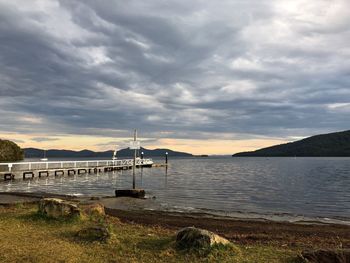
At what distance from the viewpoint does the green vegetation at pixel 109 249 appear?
29.7 feet

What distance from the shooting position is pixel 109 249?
9930 mm

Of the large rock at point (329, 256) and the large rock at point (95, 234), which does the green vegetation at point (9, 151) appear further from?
the large rock at point (329, 256)

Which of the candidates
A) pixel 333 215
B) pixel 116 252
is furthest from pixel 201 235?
pixel 333 215

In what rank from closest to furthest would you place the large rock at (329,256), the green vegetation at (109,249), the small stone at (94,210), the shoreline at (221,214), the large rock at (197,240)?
the large rock at (329,256) → the green vegetation at (109,249) → the large rock at (197,240) → the small stone at (94,210) → the shoreline at (221,214)

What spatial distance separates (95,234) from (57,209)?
11.7ft

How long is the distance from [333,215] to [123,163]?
71497mm

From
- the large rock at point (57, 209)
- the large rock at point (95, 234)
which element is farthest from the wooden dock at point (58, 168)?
the large rock at point (95, 234)

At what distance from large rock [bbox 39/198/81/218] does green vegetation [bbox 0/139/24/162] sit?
159 metres

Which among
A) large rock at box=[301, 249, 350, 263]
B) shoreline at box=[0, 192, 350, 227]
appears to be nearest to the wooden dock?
shoreline at box=[0, 192, 350, 227]

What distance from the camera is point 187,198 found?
3569cm

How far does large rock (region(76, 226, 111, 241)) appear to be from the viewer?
10.8 metres

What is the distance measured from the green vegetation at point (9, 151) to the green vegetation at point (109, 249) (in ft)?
531

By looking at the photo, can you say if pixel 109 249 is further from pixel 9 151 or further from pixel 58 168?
pixel 9 151

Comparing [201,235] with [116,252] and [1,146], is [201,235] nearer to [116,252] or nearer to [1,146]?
[116,252]
